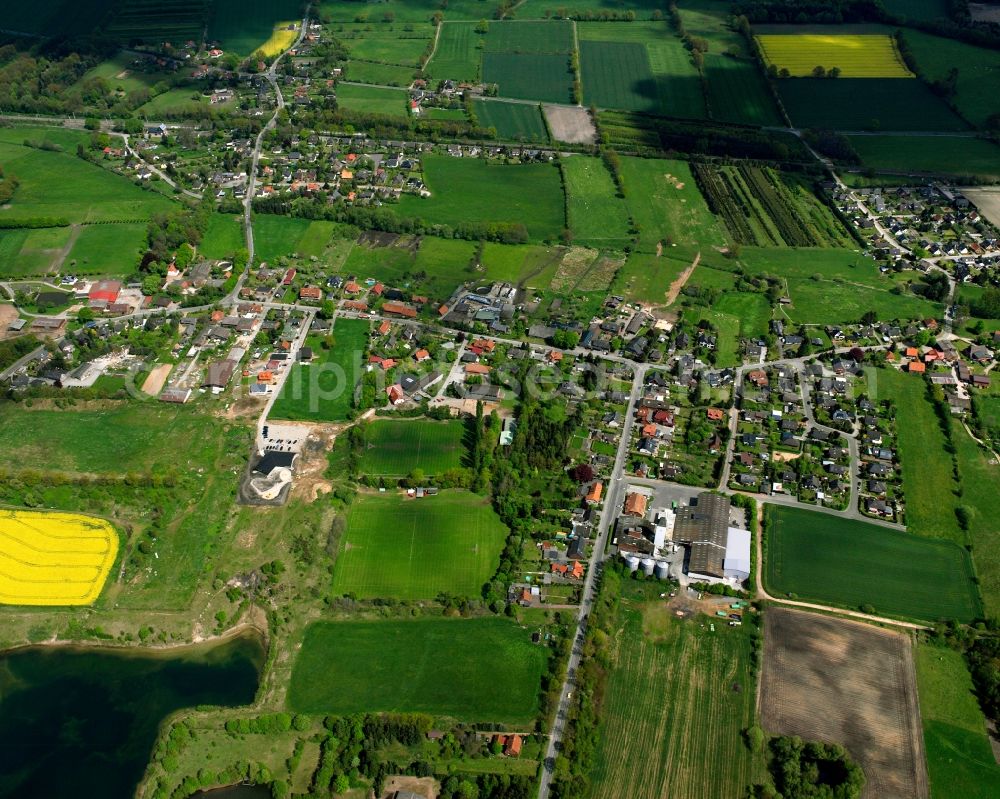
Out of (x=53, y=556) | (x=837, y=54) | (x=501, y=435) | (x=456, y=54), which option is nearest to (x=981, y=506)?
(x=501, y=435)

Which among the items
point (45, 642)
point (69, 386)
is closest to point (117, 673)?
point (45, 642)

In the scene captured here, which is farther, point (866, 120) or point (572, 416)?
point (866, 120)

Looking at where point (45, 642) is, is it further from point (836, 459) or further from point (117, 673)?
point (836, 459)

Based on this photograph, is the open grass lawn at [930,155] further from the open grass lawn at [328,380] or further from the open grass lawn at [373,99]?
the open grass lawn at [328,380]

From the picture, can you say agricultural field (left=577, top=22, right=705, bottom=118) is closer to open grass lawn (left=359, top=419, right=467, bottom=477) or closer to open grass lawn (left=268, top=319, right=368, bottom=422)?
open grass lawn (left=268, top=319, right=368, bottom=422)

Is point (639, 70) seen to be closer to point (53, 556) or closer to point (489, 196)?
point (489, 196)

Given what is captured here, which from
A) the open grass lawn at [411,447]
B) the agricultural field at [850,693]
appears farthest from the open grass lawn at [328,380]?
the agricultural field at [850,693]

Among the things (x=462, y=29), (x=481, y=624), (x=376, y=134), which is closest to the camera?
(x=481, y=624)
